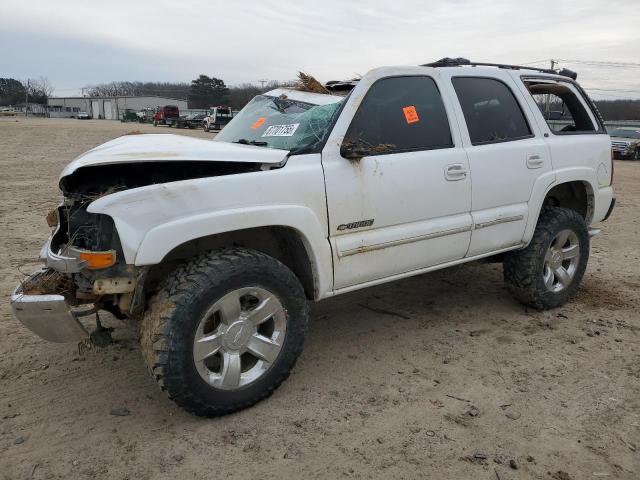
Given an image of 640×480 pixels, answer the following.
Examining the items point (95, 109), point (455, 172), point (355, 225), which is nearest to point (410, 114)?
point (455, 172)

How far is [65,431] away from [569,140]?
14.7 ft

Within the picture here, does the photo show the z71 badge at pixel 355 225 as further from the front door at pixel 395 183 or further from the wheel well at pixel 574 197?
the wheel well at pixel 574 197

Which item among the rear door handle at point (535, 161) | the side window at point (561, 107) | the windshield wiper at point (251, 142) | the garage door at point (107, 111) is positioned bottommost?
the rear door handle at point (535, 161)

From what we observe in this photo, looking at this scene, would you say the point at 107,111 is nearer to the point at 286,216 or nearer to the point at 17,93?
the point at 17,93

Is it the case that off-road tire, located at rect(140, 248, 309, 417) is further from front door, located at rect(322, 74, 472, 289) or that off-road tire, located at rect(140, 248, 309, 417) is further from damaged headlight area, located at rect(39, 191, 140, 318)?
front door, located at rect(322, 74, 472, 289)

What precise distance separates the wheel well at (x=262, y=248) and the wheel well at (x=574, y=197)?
107 inches

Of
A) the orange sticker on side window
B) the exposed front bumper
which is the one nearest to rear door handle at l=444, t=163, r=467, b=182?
the orange sticker on side window

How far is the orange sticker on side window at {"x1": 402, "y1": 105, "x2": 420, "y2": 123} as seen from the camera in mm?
3725

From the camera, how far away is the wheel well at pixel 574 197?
494 centimetres

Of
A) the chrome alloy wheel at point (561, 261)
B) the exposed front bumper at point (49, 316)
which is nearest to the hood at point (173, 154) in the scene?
the exposed front bumper at point (49, 316)

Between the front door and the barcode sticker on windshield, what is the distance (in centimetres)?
39

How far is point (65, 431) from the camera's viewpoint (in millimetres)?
2912

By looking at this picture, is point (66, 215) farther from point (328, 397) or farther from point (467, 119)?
point (467, 119)

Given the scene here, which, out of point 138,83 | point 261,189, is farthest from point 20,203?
point 138,83
